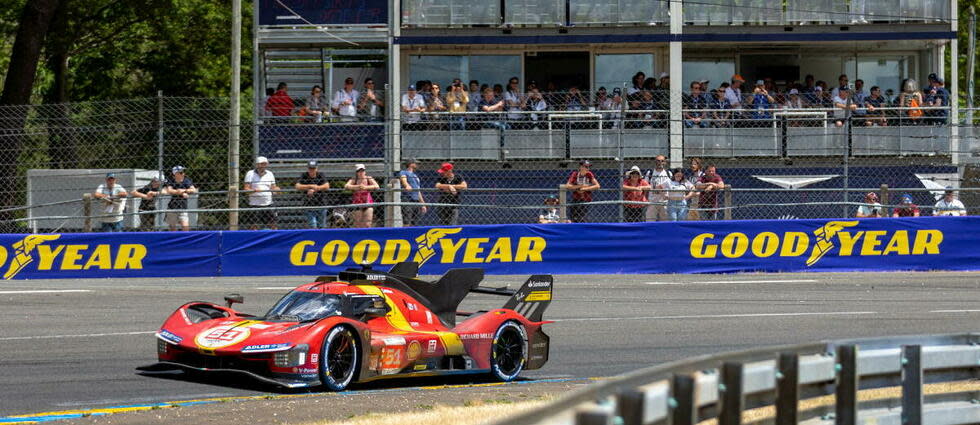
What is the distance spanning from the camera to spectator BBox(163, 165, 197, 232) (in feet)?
68.8

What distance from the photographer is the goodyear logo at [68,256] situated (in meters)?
20.0

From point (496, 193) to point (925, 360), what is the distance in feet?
52.8

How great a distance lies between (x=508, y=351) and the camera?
517 inches

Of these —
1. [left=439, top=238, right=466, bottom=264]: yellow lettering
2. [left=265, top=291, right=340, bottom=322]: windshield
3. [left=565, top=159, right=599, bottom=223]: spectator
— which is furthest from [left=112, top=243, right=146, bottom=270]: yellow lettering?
[left=265, top=291, right=340, bottom=322]: windshield

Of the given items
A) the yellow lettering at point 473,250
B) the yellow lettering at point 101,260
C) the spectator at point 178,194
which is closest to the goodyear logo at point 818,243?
the yellow lettering at point 473,250

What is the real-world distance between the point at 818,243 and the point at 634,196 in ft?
9.91

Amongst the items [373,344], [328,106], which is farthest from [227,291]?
[373,344]

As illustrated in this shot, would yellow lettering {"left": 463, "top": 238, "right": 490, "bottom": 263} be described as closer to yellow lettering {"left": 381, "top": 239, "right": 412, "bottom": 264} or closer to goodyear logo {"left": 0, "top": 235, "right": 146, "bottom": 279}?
yellow lettering {"left": 381, "top": 239, "right": 412, "bottom": 264}

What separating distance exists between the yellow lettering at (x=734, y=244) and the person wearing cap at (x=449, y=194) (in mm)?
4159

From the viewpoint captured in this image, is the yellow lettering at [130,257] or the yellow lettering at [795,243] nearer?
the yellow lettering at [130,257]

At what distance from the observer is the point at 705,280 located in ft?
66.7

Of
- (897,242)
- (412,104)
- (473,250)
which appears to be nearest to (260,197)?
(473,250)

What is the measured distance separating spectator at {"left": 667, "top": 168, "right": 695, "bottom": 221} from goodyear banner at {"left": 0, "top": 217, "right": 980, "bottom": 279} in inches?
21.2

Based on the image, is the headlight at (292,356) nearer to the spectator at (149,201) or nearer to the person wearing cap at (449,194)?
the person wearing cap at (449,194)
